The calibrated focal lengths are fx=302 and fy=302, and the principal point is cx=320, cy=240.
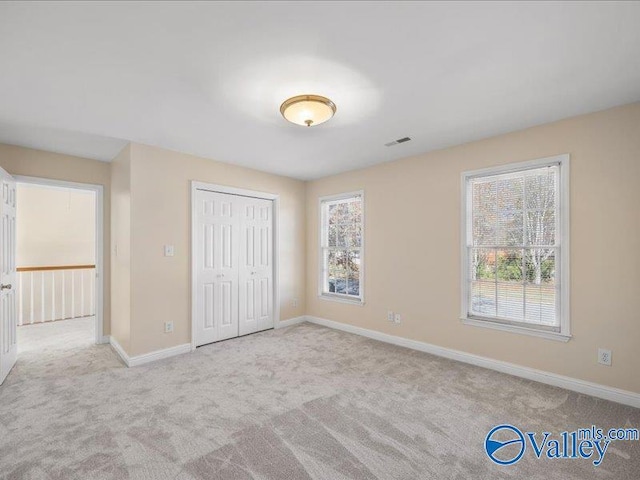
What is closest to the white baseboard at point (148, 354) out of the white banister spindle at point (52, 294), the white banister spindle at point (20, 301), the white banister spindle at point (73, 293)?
the white banister spindle at point (52, 294)

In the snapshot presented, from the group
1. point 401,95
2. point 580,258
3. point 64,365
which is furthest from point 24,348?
point 580,258

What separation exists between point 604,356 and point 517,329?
25.6 inches

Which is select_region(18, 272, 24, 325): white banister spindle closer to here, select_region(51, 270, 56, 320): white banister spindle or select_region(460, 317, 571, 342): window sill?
select_region(51, 270, 56, 320): white banister spindle

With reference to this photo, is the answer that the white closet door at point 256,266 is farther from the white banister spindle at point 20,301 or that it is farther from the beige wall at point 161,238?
the white banister spindle at point 20,301

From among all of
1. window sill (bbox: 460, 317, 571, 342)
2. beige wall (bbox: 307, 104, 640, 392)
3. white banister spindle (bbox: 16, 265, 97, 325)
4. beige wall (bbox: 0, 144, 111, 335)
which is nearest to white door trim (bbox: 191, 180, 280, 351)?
beige wall (bbox: 307, 104, 640, 392)

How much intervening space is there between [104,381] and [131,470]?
153 centimetres

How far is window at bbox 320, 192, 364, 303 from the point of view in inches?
183

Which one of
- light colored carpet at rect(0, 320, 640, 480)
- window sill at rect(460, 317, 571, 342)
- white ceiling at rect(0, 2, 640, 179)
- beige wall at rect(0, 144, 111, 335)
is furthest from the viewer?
beige wall at rect(0, 144, 111, 335)

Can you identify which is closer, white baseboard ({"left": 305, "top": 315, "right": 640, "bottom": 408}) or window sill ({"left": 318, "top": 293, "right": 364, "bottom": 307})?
white baseboard ({"left": 305, "top": 315, "right": 640, "bottom": 408})

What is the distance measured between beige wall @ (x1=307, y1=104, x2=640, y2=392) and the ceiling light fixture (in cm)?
186

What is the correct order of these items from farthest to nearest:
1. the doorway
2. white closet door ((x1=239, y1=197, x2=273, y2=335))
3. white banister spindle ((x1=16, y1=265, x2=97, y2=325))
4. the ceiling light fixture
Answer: white banister spindle ((x1=16, y1=265, x2=97, y2=325))
white closet door ((x1=239, y1=197, x2=273, y2=335))
the doorway
the ceiling light fixture

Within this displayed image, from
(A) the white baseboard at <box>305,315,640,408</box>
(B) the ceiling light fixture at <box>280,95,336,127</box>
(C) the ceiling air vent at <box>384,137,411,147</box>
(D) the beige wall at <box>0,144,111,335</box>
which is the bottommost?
(A) the white baseboard at <box>305,315,640,408</box>

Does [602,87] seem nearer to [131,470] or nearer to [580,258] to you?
[580,258]

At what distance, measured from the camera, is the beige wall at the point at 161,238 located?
3412 mm
